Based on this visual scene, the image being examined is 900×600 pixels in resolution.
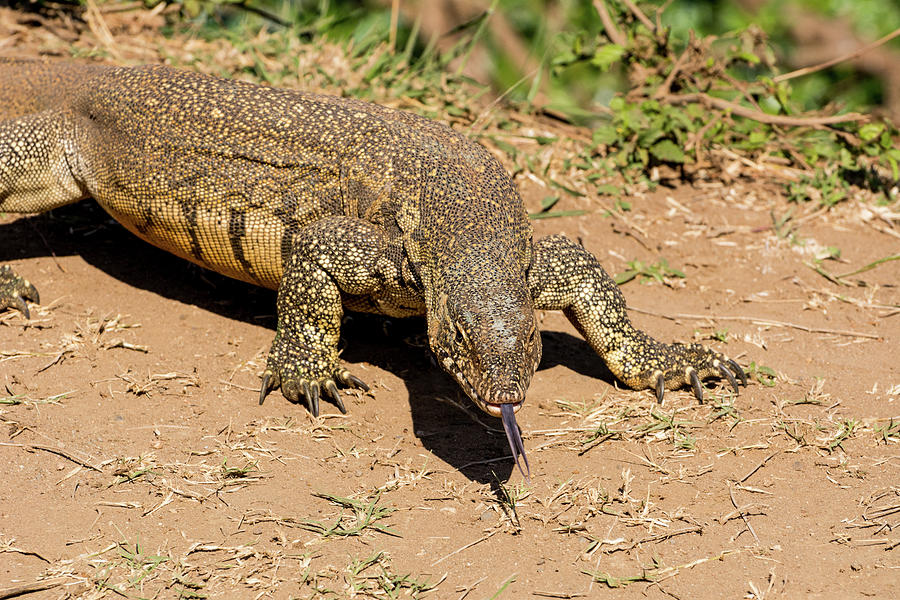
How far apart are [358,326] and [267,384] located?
106 cm

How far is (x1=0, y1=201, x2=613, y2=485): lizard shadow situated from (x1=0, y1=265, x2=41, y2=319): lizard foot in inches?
11.5

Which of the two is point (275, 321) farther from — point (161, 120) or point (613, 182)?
point (613, 182)

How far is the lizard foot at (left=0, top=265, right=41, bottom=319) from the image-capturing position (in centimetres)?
542

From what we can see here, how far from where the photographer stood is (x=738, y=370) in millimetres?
5223

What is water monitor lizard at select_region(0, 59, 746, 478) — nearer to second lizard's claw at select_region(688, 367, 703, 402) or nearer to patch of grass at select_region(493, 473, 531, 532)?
second lizard's claw at select_region(688, 367, 703, 402)

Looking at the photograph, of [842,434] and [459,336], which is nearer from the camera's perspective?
[459,336]

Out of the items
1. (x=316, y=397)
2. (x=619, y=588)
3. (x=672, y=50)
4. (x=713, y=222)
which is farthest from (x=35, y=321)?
(x=672, y=50)

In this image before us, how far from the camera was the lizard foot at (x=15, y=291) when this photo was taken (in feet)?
17.8

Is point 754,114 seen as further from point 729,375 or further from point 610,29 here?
point 729,375

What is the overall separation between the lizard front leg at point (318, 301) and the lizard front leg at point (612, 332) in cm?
98

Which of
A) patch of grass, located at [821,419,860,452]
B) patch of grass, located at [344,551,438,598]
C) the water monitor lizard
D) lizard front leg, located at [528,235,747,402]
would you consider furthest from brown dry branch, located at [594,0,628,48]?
patch of grass, located at [344,551,438,598]

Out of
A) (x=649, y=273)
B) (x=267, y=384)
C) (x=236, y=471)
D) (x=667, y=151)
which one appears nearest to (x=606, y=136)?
(x=667, y=151)

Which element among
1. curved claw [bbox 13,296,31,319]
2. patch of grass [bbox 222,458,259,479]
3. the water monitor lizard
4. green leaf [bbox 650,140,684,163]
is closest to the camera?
patch of grass [bbox 222,458,259,479]

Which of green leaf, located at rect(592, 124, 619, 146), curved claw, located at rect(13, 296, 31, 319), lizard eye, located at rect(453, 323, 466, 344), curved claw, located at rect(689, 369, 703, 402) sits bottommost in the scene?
curved claw, located at rect(13, 296, 31, 319)
